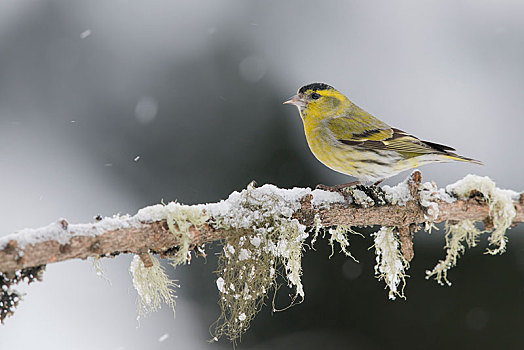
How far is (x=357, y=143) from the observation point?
4152 millimetres

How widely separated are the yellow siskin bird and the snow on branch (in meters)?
0.74

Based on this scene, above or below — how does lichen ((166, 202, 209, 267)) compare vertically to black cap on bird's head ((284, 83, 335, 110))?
below

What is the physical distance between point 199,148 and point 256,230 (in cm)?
273

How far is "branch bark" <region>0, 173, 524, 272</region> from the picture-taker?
2129 mm

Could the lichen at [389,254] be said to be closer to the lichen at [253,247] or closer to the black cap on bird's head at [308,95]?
the lichen at [253,247]

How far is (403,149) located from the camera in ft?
13.5

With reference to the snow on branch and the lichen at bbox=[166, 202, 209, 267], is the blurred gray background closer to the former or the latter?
the snow on branch

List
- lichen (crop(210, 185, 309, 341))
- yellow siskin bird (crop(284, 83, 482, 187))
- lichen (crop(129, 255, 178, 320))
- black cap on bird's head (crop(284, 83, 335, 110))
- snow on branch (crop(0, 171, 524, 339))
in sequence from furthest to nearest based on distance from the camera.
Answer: black cap on bird's head (crop(284, 83, 335, 110)) < yellow siskin bird (crop(284, 83, 482, 187)) < lichen (crop(129, 255, 178, 320)) < lichen (crop(210, 185, 309, 341)) < snow on branch (crop(0, 171, 524, 339))

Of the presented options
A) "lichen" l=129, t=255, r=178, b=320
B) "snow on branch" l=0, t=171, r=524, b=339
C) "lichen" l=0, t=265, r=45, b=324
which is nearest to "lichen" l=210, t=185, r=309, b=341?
"snow on branch" l=0, t=171, r=524, b=339

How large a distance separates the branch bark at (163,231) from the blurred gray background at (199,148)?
2.00m

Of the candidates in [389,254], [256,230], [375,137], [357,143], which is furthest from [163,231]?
[375,137]

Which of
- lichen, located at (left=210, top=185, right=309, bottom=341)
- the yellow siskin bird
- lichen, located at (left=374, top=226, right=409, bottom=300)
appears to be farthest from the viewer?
the yellow siskin bird

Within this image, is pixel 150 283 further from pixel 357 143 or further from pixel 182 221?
pixel 357 143

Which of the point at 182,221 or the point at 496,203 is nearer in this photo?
the point at 182,221
